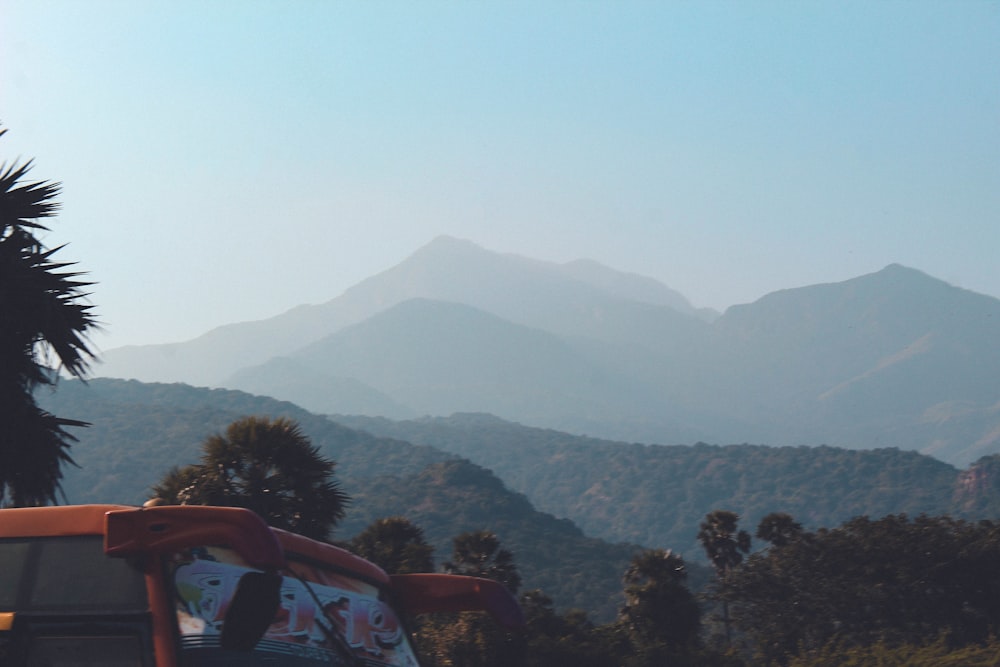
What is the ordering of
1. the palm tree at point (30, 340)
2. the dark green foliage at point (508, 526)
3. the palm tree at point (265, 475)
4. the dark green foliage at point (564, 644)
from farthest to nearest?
the dark green foliage at point (508, 526)
the dark green foliage at point (564, 644)
the palm tree at point (265, 475)
the palm tree at point (30, 340)

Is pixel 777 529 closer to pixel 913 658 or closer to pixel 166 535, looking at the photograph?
pixel 913 658

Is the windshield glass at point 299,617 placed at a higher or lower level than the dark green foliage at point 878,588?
higher

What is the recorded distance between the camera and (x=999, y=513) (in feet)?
448

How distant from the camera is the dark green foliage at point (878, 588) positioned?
29812mm

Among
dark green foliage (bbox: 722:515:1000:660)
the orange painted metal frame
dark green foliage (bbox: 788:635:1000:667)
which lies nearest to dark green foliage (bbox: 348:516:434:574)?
dark green foliage (bbox: 722:515:1000:660)

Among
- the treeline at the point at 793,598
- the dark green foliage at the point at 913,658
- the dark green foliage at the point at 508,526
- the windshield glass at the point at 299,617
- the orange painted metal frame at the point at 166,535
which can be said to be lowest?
the dark green foliage at the point at 508,526

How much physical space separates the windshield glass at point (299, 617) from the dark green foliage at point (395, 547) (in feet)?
85.2

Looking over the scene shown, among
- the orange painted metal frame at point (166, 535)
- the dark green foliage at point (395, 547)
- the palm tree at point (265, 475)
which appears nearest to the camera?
the orange painted metal frame at point (166, 535)

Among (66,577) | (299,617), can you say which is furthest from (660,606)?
(66,577)

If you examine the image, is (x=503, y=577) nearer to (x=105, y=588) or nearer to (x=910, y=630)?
(x=910, y=630)

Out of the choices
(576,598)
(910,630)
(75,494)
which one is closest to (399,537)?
(910,630)

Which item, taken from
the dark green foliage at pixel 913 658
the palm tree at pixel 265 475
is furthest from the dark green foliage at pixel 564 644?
the dark green foliage at pixel 913 658

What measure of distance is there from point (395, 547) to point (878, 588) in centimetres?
1401

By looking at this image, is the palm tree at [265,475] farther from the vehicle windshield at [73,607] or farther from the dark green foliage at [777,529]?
the dark green foliage at [777,529]
